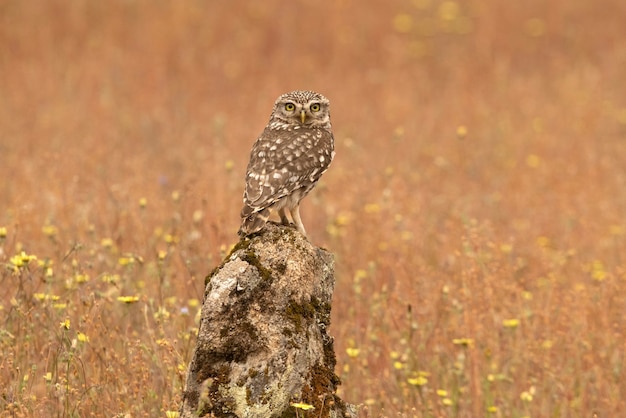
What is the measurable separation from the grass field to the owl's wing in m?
0.90

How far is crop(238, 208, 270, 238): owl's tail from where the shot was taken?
469cm

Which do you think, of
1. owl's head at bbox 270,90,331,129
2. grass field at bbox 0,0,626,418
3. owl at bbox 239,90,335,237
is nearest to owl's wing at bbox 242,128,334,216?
owl at bbox 239,90,335,237

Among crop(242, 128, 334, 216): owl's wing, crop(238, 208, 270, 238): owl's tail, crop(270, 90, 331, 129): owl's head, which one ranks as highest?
crop(270, 90, 331, 129): owl's head

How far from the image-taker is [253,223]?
4742mm

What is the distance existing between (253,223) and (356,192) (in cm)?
539

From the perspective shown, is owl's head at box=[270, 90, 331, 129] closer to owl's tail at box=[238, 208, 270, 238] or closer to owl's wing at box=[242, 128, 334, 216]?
owl's wing at box=[242, 128, 334, 216]

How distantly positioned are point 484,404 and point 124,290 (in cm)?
269

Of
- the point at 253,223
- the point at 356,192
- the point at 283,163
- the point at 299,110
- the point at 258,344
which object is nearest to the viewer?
the point at 258,344

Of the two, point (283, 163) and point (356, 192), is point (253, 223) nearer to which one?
point (283, 163)

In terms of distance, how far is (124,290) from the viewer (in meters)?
7.11

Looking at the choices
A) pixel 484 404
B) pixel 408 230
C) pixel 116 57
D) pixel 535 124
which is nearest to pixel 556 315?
pixel 484 404

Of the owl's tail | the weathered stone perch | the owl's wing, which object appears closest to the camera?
the weathered stone perch

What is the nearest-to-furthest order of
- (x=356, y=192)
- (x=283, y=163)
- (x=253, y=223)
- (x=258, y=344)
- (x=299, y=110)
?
(x=258, y=344), (x=253, y=223), (x=283, y=163), (x=299, y=110), (x=356, y=192)

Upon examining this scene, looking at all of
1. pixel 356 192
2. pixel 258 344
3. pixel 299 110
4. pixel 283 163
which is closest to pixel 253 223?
pixel 258 344
